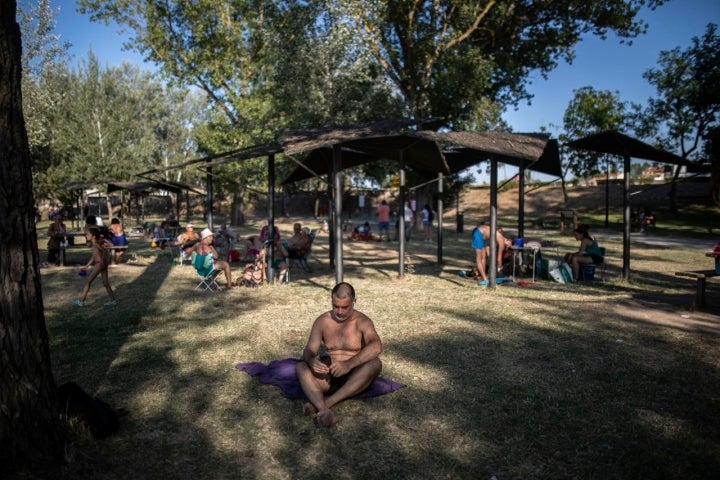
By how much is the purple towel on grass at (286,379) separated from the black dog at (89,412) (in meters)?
1.43

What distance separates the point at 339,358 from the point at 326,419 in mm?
692

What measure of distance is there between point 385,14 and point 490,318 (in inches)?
643

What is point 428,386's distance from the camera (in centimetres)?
516

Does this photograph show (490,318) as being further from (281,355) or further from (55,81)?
(55,81)

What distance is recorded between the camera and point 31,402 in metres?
3.58

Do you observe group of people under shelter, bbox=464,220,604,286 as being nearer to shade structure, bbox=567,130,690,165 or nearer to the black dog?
shade structure, bbox=567,130,690,165

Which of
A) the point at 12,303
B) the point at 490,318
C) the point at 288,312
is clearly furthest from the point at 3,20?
the point at 490,318

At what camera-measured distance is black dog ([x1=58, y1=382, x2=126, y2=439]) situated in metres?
4.05

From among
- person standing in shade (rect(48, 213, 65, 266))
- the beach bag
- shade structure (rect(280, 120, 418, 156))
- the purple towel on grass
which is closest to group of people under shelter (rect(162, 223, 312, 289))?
shade structure (rect(280, 120, 418, 156))

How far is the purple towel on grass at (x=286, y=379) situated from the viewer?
4891 mm

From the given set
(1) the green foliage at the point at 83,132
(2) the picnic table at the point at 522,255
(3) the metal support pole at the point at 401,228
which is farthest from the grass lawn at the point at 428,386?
(1) the green foliage at the point at 83,132

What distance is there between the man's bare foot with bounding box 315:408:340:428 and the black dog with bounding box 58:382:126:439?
153 centimetres

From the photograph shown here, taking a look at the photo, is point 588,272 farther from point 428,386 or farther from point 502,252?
point 428,386

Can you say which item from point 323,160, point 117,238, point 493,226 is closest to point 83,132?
point 117,238
